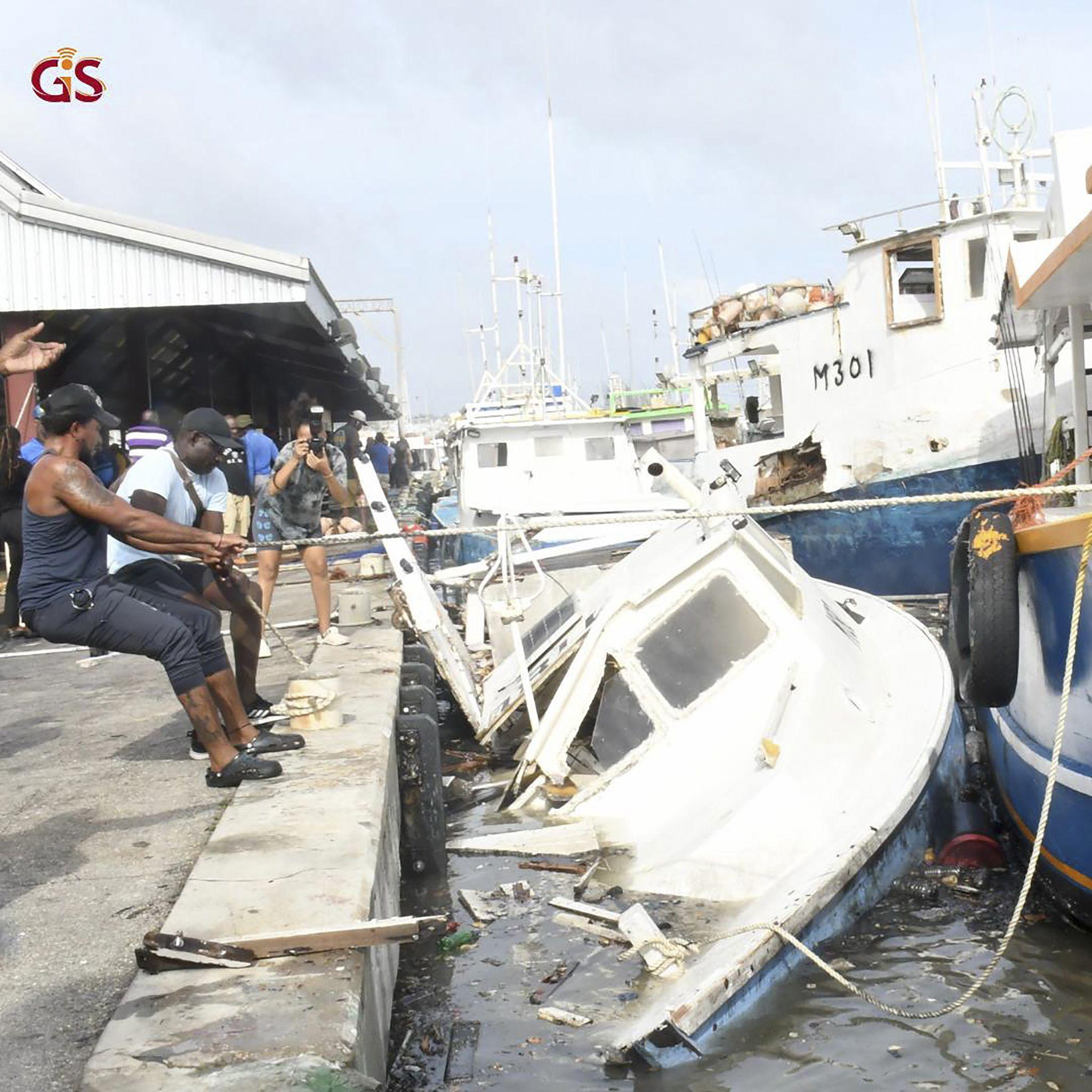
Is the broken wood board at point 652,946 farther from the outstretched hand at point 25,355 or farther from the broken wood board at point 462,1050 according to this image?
the outstretched hand at point 25,355

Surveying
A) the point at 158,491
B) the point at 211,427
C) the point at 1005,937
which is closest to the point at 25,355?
the point at 211,427

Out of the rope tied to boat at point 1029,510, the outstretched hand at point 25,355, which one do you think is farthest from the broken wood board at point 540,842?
the outstretched hand at point 25,355

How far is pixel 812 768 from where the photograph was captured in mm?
6336

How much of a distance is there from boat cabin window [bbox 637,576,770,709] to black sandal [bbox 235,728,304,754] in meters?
2.24

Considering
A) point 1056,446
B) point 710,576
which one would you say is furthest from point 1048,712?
point 1056,446

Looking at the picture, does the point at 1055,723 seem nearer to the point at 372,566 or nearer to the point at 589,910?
the point at 589,910

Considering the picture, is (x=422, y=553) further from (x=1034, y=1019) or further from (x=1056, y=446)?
(x=1034, y=1019)

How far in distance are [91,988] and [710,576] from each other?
179 inches

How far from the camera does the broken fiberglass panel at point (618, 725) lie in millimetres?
7121

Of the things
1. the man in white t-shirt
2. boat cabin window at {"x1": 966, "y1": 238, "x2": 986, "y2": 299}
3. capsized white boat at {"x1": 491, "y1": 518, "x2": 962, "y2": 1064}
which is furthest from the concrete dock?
boat cabin window at {"x1": 966, "y1": 238, "x2": 986, "y2": 299}

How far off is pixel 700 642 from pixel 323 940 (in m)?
4.00

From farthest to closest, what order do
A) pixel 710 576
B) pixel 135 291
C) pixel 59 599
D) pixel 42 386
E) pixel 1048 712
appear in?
pixel 42 386 → pixel 135 291 → pixel 710 576 → pixel 1048 712 → pixel 59 599

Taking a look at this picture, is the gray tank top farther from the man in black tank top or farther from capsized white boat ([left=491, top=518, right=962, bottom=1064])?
capsized white boat ([left=491, top=518, right=962, bottom=1064])

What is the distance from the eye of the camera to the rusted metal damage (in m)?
16.9
